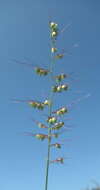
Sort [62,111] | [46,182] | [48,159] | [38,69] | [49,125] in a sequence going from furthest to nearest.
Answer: [38,69] → [62,111] → [49,125] → [48,159] → [46,182]

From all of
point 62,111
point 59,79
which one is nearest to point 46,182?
point 62,111

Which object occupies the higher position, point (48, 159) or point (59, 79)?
point (59, 79)

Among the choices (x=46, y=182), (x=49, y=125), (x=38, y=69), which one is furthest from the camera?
(x=38, y=69)

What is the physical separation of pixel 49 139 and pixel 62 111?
917 millimetres

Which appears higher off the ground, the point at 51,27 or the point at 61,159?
the point at 51,27

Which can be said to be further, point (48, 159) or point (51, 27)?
point (51, 27)

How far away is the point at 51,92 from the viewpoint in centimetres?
754

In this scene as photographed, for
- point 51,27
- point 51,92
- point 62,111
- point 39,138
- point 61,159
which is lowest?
point 61,159

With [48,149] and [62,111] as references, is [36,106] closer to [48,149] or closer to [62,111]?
[62,111]

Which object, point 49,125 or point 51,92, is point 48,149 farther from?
point 51,92

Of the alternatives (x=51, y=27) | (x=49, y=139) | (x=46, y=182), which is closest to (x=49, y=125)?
(x=49, y=139)

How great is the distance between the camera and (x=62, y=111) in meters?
7.61

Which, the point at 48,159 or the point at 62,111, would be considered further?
the point at 62,111

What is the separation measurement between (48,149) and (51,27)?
3584 millimetres
